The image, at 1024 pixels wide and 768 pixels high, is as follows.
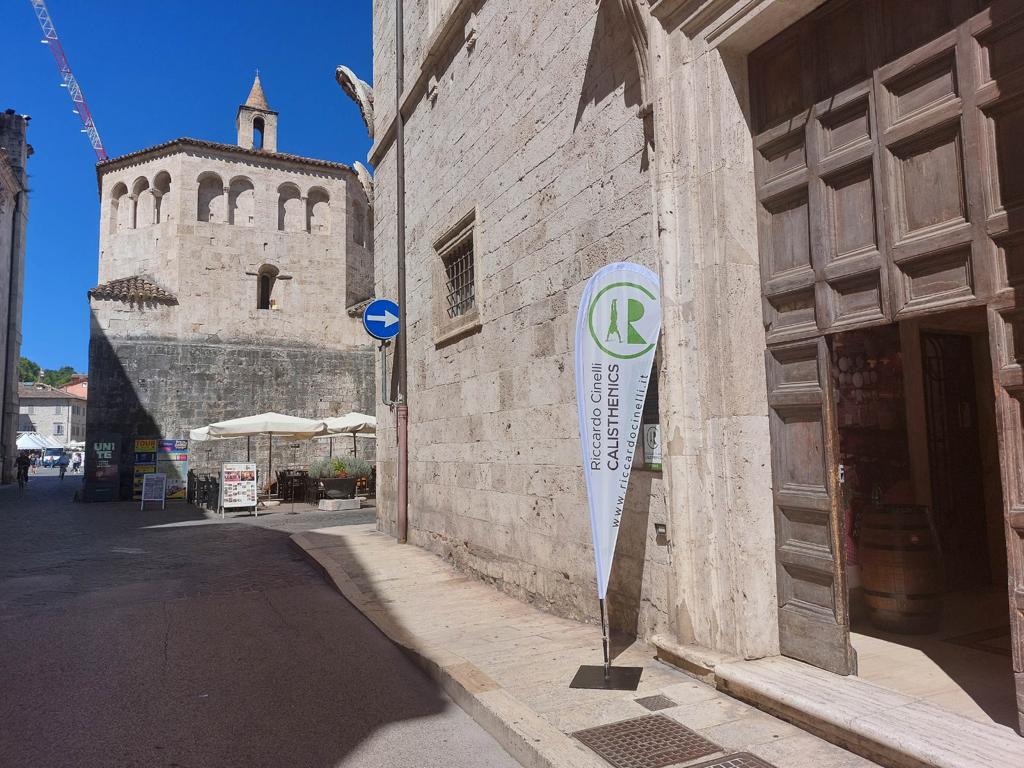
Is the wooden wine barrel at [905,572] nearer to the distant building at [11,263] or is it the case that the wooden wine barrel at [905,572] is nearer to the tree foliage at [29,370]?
the distant building at [11,263]

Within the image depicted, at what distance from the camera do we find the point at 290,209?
26.5m

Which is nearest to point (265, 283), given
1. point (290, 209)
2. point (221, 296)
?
point (221, 296)

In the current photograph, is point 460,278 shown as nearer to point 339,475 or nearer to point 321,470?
point 339,475

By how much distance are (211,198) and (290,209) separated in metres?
2.74

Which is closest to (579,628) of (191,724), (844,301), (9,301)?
(191,724)

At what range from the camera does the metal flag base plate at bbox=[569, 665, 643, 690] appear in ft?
13.1

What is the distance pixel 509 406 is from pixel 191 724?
3880 millimetres

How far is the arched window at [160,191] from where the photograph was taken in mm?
24875

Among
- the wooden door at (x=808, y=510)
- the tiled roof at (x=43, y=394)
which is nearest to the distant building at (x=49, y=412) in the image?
the tiled roof at (x=43, y=394)

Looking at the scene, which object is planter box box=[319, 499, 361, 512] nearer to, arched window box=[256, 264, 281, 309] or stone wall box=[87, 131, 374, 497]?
stone wall box=[87, 131, 374, 497]

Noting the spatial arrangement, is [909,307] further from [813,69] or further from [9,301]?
[9,301]

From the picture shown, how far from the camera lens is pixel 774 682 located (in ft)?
11.8

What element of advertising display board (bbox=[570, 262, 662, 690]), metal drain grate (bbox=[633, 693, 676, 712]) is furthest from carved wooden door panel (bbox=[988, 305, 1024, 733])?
advertising display board (bbox=[570, 262, 662, 690])

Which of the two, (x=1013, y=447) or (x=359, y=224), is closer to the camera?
(x=1013, y=447)
